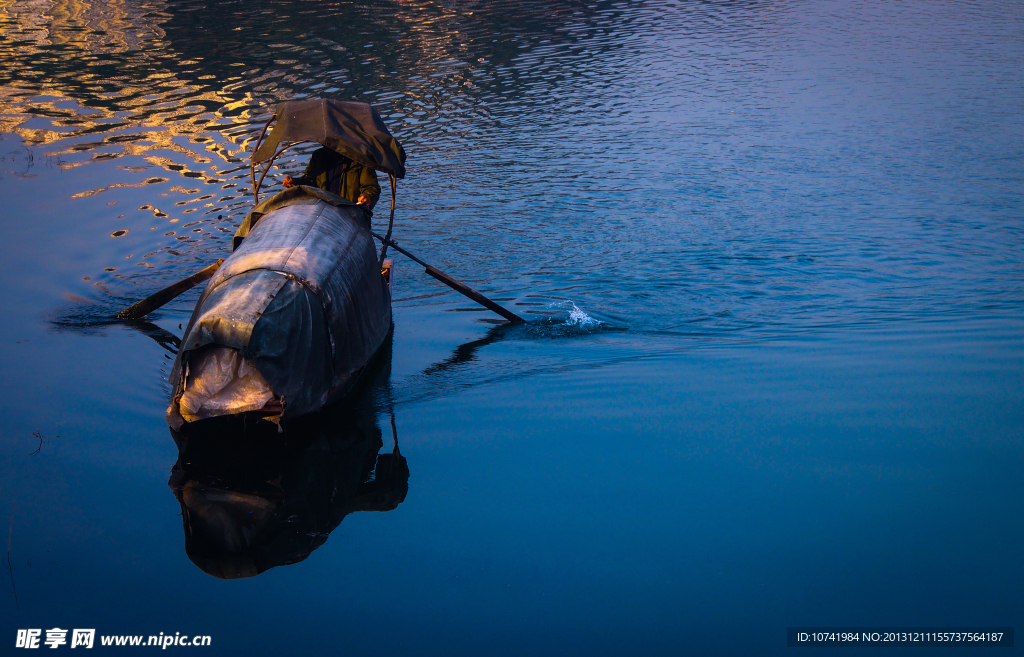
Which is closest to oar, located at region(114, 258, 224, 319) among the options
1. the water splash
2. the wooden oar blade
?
the wooden oar blade

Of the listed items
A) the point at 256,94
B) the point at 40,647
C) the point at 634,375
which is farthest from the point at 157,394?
the point at 256,94

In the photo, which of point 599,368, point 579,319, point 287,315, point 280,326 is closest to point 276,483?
point 280,326

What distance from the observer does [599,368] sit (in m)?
11.1

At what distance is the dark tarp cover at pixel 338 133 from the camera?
36.7 feet

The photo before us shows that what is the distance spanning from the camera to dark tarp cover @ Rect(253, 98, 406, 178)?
440 inches

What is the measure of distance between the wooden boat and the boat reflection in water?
0.42m

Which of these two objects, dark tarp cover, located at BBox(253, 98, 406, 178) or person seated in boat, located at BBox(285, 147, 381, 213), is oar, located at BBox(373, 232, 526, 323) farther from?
dark tarp cover, located at BBox(253, 98, 406, 178)

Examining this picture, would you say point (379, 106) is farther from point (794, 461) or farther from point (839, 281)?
point (794, 461)

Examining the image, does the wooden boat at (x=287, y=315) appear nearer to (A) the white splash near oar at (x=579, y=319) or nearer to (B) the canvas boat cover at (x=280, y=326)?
(B) the canvas boat cover at (x=280, y=326)

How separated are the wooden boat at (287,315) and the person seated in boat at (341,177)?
32.7 inches

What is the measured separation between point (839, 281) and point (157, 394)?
10268 millimetres

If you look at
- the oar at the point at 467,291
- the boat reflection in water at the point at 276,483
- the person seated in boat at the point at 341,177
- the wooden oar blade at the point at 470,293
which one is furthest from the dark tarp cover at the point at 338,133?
the boat reflection in water at the point at 276,483

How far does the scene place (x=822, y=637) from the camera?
661 centimetres

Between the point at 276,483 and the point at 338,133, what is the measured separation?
200 inches
